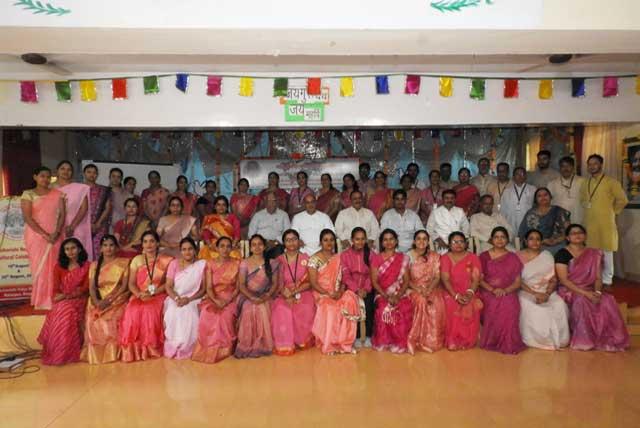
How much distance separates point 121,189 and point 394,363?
4.06 meters

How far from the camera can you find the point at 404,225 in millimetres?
5508

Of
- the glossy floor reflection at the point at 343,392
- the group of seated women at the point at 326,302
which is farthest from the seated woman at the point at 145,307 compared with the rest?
the glossy floor reflection at the point at 343,392

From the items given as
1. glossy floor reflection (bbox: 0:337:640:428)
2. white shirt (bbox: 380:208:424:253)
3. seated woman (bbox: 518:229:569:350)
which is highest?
white shirt (bbox: 380:208:424:253)

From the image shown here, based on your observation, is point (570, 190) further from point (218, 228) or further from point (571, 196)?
point (218, 228)

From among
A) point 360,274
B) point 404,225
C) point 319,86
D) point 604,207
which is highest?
point 319,86

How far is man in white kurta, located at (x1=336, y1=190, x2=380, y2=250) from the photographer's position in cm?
548

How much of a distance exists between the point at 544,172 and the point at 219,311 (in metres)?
4.62

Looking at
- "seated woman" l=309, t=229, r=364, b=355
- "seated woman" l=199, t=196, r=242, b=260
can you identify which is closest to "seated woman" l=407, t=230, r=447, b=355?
"seated woman" l=309, t=229, r=364, b=355

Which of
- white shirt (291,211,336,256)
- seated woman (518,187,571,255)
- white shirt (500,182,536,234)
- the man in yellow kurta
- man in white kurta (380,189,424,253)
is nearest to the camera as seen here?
seated woman (518,187,571,255)

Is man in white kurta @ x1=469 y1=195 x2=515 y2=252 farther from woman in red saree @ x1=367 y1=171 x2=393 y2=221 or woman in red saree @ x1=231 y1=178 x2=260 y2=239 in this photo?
woman in red saree @ x1=231 y1=178 x2=260 y2=239

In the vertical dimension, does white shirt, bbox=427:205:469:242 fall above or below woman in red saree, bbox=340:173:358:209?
below

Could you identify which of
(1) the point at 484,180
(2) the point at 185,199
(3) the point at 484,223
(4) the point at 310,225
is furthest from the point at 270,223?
(1) the point at 484,180

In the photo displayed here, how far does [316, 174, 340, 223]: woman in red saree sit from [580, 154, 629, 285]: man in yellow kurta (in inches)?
120

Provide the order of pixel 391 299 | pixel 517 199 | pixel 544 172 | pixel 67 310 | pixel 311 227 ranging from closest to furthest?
pixel 67 310 → pixel 391 299 → pixel 311 227 → pixel 517 199 → pixel 544 172
